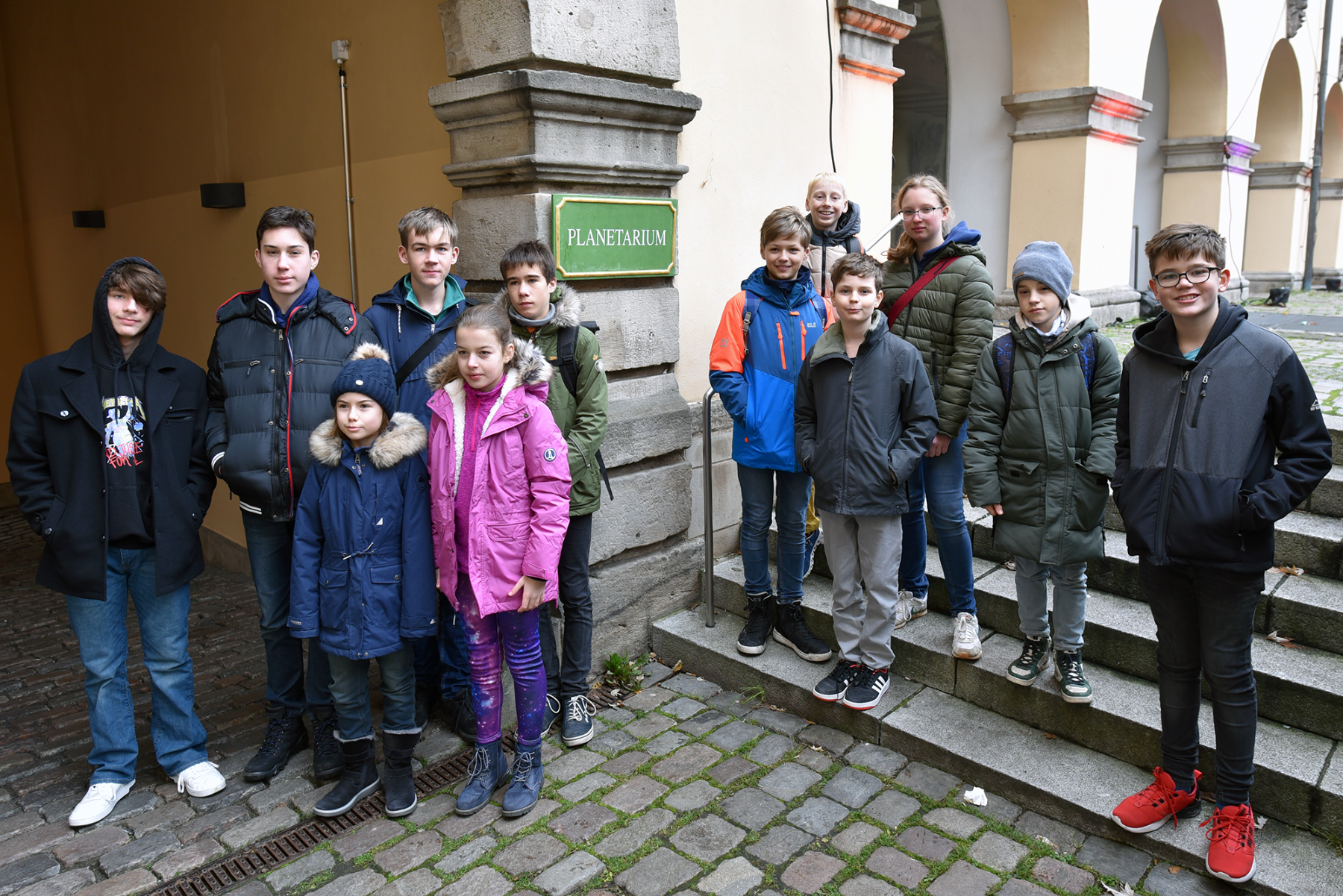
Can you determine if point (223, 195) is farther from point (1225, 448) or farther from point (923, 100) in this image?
point (923, 100)

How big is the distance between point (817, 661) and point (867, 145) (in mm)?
3364

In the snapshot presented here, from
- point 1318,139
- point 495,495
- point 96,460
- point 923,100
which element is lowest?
point 495,495

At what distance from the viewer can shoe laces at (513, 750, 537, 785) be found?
139 inches

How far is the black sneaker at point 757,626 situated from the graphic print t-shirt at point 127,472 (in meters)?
2.52

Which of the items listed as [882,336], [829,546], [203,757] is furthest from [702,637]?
[203,757]

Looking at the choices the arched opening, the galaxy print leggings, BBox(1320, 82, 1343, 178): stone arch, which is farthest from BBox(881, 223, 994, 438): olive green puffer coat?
BBox(1320, 82, 1343, 178): stone arch

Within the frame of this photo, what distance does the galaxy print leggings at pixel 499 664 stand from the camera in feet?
11.4

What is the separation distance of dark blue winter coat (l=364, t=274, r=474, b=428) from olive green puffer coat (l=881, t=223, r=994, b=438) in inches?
73.8

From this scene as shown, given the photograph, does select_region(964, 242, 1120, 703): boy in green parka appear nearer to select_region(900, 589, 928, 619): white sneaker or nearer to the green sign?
select_region(900, 589, 928, 619): white sneaker

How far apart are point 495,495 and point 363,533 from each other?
466mm

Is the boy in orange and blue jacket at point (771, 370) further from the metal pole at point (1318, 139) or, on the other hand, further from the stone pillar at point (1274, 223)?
the metal pole at point (1318, 139)

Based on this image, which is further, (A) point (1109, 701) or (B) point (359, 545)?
(A) point (1109, 701)

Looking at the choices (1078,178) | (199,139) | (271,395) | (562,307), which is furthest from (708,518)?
(1078,178)

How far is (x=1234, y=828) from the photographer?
2.92 m
